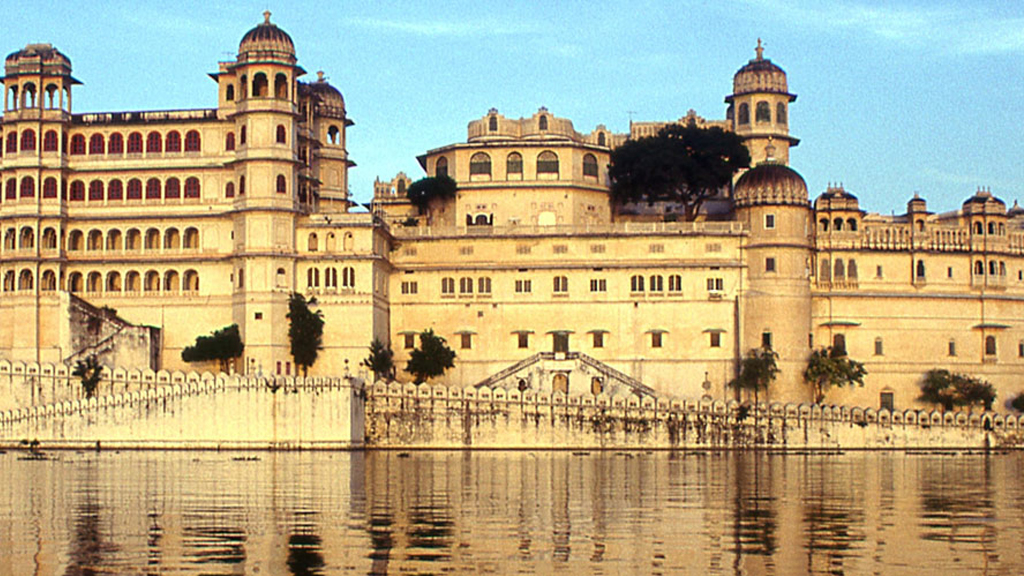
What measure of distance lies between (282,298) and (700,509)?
39.9 metres

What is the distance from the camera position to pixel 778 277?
255 feet

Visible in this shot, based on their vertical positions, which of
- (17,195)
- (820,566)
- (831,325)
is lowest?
(820,566)

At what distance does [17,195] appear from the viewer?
76500 millimetres

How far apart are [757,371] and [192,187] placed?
2725 centimetres

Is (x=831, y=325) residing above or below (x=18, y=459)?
above

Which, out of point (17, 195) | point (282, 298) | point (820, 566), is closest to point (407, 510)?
point (820, 566)

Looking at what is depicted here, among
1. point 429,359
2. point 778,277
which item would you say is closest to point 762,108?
point 778,277

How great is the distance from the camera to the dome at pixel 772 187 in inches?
3071

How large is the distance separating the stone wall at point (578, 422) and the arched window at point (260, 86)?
15.9 metres

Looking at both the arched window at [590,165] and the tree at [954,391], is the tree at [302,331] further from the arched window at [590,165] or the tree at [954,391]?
the tree at [954,391]

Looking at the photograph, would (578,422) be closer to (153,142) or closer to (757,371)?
(757,371)

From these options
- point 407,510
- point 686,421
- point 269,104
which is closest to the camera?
point 407,510

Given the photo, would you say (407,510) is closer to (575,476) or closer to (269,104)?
(575,476)

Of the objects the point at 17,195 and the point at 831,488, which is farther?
the point at 17,195
